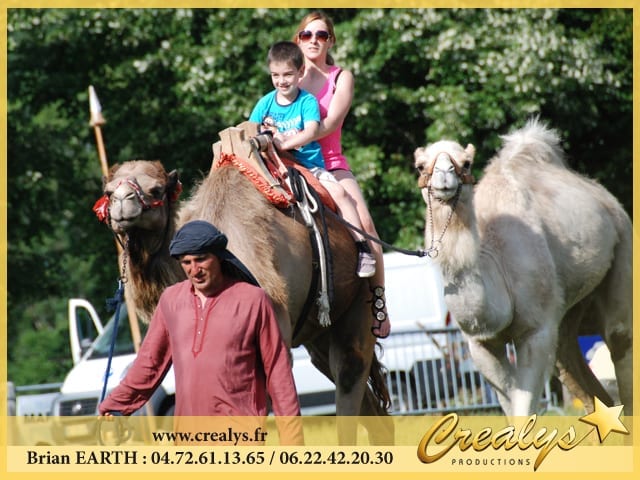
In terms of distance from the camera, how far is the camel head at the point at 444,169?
799cm

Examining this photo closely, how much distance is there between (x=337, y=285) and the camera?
26.4ft

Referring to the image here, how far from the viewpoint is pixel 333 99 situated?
846 cm

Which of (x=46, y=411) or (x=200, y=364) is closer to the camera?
(x=200, y=364)

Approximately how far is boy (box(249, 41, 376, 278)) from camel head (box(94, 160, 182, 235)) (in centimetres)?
76

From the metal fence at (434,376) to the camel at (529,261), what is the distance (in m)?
5.90

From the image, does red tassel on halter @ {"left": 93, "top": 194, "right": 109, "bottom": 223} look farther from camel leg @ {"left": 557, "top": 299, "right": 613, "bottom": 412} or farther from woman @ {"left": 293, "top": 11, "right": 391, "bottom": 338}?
camel leg @ {"left": 557, "top": 299, "right": 613, "bottom": 412}

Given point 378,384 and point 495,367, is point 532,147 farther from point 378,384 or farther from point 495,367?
point 378,384

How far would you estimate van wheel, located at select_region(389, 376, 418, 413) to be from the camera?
16484 millimetres

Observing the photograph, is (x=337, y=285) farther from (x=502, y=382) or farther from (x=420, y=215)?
(x=420, y=215)

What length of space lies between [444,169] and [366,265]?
2.71ft

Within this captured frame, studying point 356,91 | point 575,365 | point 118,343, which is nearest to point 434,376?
point 118,343

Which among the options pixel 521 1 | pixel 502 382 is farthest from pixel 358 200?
pixel 521 1

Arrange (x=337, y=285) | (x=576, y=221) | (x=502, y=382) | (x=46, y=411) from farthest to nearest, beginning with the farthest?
(x=46, y=411), (x=576, y=221), (x=502, y=382), (x=337, y=285)

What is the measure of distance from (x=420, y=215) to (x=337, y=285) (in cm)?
1129
